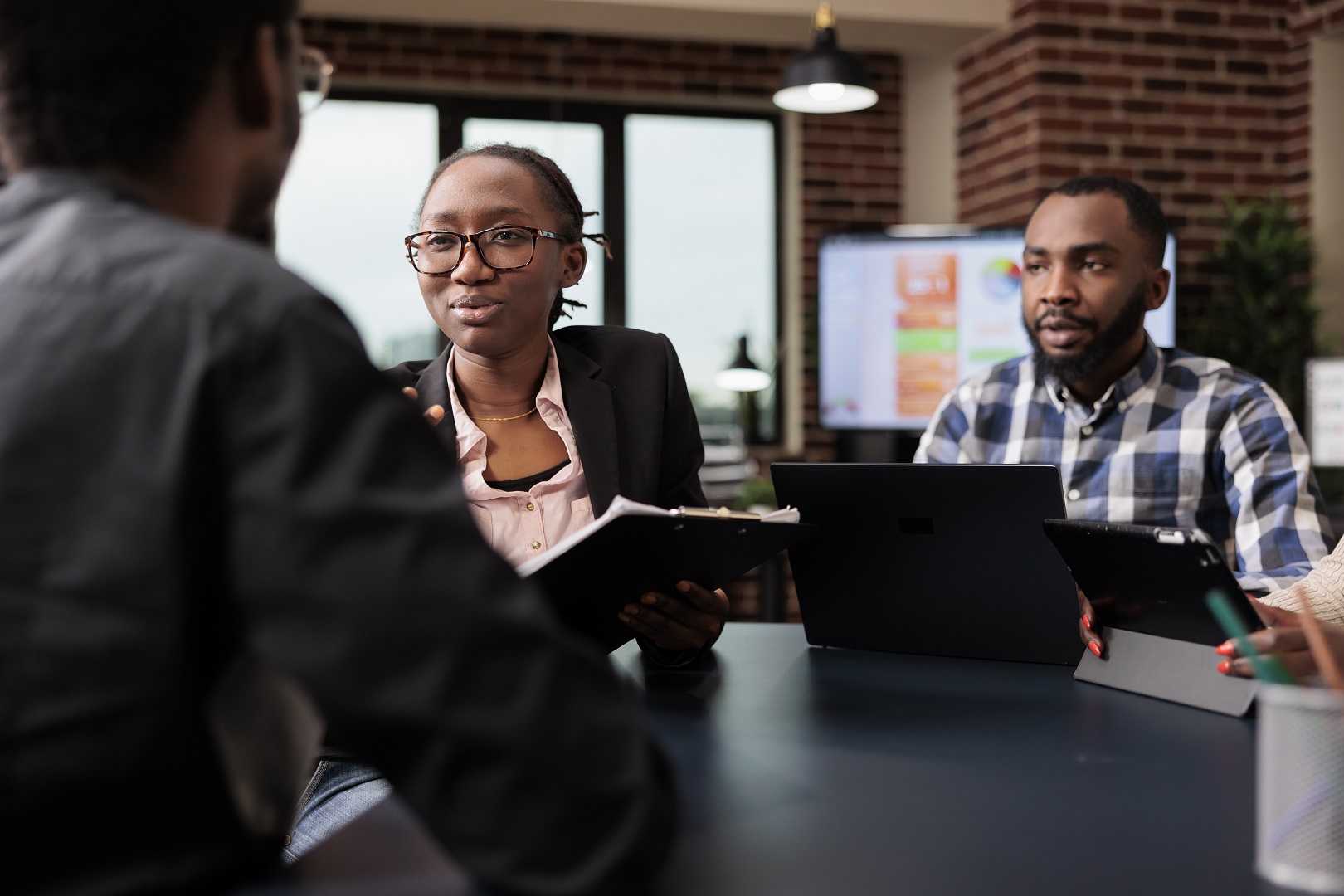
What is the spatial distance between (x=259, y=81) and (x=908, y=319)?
4.35 metres

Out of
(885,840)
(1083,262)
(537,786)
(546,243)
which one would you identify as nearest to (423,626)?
(537,786)

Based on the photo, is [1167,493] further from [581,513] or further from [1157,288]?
[581,513]

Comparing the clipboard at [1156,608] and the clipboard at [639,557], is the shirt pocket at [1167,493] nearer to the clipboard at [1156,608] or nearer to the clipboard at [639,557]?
the clipboard at [1156,608]

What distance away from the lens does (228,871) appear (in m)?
0.66

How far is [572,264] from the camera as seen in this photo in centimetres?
190

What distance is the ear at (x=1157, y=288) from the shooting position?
227 centimetres

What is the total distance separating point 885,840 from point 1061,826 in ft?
0.45

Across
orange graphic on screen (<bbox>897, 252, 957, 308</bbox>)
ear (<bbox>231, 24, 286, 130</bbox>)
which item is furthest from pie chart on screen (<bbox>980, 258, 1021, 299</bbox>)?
ear (<bbox>231, 24, 286, 130</bbox>)

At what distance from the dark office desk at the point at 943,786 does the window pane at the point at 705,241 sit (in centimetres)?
420

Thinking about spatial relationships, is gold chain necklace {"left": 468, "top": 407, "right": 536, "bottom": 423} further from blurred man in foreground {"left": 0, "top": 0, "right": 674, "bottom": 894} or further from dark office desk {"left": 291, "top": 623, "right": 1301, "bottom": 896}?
blurred man in foreground {"left": 0, "top": 0, "right": 674, "bottom": 894}

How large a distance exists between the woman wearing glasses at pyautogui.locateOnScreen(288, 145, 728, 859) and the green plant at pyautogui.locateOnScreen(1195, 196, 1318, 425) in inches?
133

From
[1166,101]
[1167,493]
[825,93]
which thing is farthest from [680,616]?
[1166,101]

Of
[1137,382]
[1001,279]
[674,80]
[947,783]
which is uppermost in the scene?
[674,80]

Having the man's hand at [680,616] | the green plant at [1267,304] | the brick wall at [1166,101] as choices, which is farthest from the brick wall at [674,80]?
the man's hand at [680,616]
